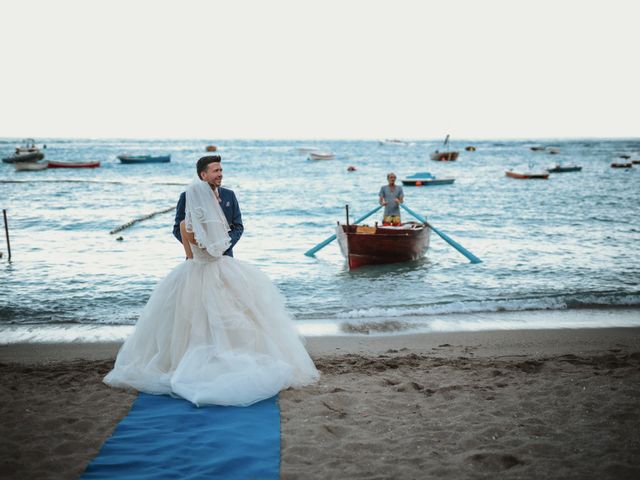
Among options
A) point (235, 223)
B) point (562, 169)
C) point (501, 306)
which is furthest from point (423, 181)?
point (235, 223)

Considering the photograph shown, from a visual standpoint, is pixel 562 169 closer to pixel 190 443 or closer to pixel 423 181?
pixel 423 181

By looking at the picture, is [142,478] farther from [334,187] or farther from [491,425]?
[334,187]

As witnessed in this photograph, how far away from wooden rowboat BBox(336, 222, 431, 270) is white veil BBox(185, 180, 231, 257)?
8.11m

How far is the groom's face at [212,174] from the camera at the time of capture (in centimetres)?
468

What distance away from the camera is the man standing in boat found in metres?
12.9

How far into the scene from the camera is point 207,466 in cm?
356

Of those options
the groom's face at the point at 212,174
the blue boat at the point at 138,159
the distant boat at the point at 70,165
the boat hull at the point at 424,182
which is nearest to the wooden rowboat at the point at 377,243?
the groom's face at the point at 212,174

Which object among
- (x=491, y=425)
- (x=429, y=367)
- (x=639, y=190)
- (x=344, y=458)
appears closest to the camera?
(x=344, y=458)

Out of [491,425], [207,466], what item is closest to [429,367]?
[491,425]

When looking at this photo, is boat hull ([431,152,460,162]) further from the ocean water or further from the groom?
the groom

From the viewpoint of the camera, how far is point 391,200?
13016 mm

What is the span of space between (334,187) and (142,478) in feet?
121

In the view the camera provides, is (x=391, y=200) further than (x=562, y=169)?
No

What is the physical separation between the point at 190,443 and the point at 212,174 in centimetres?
234
